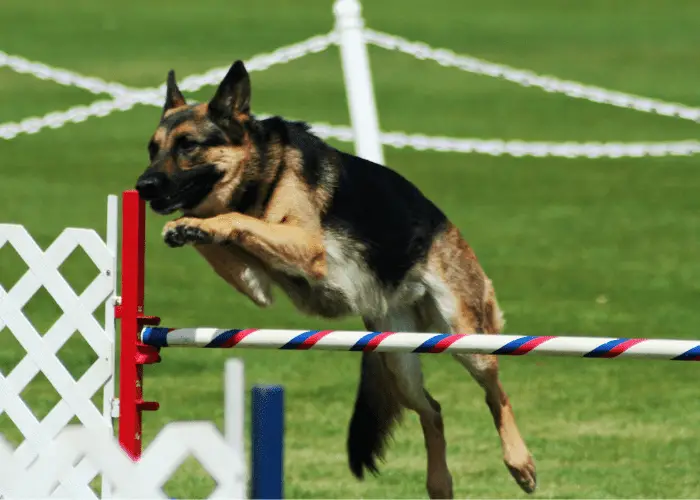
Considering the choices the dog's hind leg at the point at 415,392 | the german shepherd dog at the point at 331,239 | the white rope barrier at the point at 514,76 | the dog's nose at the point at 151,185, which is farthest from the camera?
the white rope barrier at the point at 514,76

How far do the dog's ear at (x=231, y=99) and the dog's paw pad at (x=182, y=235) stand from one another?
0.70 m

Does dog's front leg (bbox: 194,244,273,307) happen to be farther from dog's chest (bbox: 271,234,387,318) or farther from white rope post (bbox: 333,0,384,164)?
white rope post (bbox: 333,0,384,164)

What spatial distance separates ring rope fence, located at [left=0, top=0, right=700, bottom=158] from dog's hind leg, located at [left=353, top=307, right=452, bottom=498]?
415cm

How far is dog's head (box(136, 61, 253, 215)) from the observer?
5.88m

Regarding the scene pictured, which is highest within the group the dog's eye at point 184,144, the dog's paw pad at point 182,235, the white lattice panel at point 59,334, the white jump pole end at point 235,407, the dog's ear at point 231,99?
the dog's ear at point 231,99

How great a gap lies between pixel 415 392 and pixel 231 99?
65.4 inches

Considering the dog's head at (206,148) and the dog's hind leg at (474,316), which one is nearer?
the dog's head at (206,148)

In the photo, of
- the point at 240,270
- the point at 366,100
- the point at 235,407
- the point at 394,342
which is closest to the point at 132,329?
the point at 240,270

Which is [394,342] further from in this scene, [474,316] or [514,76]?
[514,76]

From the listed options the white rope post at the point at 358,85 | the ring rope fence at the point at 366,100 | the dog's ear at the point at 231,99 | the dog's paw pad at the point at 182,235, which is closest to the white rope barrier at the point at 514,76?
the ring rope fence at the point at 366,100

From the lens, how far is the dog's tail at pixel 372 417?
271 inches

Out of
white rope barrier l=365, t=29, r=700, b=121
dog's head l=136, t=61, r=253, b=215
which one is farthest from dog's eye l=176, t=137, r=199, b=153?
white rope barrier l=365, t=29, r=700, b=121

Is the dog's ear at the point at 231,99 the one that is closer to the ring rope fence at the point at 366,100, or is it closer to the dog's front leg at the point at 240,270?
the dog's front leg at the point at 240,270

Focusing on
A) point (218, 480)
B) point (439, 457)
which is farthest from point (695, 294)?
point (218, 480)
